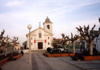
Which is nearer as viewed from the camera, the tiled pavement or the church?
the tiled pavement

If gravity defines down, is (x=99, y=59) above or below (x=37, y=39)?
below

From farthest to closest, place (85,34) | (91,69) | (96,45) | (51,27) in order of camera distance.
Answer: (51,27), (96,45), (85,34), (91,69)

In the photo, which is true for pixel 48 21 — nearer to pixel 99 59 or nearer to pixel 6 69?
pixel 99 59

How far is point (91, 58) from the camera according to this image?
1812cm

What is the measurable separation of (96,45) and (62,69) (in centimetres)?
3352

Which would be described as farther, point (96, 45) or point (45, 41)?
point (45, 41)

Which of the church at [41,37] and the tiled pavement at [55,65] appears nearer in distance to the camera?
the tiled pavement at [55,65]

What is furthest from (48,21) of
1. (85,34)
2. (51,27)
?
(85,34)

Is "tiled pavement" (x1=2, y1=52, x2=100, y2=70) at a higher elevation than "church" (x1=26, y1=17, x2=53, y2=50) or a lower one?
lower

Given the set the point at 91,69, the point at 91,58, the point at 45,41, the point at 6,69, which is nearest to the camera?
the point at 91,69

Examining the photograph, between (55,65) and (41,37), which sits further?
(41,37)

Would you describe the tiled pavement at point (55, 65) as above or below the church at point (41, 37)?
below

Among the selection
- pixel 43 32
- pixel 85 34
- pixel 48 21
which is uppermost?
pixel 48 21

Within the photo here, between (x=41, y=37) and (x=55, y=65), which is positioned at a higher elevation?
(x=41, y=37)
